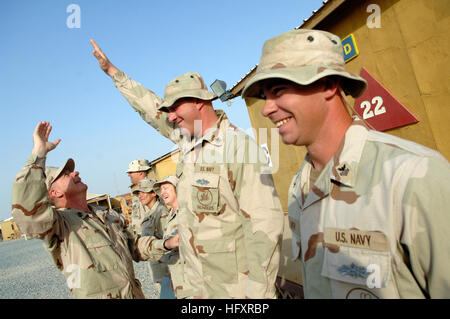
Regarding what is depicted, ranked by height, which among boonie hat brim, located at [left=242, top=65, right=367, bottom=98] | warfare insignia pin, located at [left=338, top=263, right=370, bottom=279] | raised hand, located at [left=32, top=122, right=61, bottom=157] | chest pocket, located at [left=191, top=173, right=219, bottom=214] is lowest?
warfare insignia pin, located at [left=338, top=263, right=370, bottom=279]

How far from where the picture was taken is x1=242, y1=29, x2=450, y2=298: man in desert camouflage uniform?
97 cm

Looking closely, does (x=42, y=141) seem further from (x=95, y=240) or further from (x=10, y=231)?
(x=10, y=231)

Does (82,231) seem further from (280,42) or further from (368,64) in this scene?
(368,64)

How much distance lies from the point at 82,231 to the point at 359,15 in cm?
433

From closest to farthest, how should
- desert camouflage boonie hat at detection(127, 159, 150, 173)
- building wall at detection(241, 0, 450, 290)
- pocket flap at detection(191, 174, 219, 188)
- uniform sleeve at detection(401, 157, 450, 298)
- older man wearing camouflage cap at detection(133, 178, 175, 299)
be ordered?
1. uniform sleeve at detection(401, 157, 450, 298)
2. pocket flap at detection(191, 174, 219, 188)
3. building wall at detection(241, 0, 450, 290)
4. older man wearing camouflage cap at detection(133, 178, 175, 299)
5. desert camouflage boonie hat at detection(127, 159, 150, 173)

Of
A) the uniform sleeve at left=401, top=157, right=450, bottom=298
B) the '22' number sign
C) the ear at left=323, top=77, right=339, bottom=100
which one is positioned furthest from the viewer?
the '22' number sign

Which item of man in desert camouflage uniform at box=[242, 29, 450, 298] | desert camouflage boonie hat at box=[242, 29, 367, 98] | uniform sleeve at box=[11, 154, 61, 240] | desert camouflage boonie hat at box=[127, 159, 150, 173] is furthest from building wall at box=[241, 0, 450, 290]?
desert camouflage boonie hat at box=[127, 159, 150, 173]

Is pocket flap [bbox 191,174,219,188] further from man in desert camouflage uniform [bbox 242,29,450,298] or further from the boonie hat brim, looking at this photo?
the boonie hat brim

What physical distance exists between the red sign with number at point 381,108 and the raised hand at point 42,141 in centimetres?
361

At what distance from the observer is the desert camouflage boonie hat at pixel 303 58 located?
129 centimetres

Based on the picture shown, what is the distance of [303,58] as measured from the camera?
134 cm

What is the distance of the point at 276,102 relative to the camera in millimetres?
1442

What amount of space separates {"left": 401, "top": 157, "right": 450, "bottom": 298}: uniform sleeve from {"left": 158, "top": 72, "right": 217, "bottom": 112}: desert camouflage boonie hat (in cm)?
187
